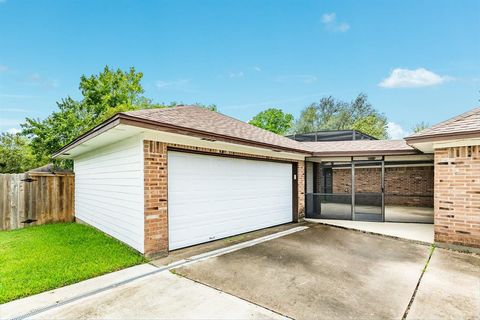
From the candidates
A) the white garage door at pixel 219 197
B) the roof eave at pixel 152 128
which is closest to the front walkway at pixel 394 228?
the white garage door at pixel 219 197

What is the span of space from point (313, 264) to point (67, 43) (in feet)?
60.8

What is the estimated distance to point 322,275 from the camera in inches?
160

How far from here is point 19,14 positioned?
11172mm

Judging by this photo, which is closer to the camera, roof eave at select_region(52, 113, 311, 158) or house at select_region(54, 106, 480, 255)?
roof eave at select_region(52, 113, 311, 158)

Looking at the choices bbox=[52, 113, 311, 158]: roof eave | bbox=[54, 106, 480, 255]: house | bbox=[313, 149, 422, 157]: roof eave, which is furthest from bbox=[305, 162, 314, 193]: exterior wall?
bbox=[52, 113, 311, 158]: roof eave

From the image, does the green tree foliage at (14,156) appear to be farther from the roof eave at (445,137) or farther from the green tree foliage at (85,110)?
the roof eave at (445,137)

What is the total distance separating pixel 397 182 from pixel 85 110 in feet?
68.1

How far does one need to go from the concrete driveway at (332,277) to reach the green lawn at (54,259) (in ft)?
4.97

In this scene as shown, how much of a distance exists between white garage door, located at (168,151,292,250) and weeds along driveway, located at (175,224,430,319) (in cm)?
104

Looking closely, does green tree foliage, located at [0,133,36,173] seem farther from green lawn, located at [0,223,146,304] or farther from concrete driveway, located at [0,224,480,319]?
concrete driveway, located at [0,224,480,319]

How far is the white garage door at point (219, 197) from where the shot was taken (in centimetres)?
533

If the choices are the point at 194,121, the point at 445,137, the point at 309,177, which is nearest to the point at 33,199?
the point at 194,121

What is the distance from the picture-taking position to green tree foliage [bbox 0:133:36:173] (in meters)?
16.4

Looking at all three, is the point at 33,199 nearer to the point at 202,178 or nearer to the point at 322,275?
the point at 202,178
